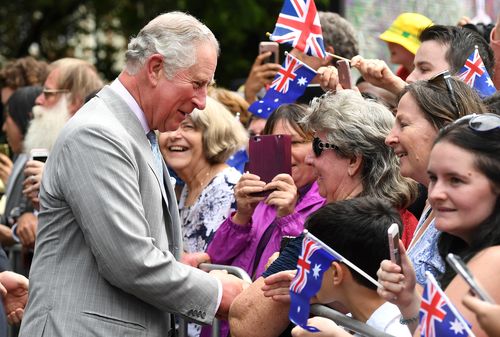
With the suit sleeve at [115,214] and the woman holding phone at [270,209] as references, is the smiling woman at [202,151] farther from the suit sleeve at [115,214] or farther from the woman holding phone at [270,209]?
the suit sleeve at [115,214]

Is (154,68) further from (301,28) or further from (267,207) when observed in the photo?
(301,28)

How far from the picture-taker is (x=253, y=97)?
7898 mm

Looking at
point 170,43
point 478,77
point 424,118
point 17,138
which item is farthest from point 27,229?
point 424,118

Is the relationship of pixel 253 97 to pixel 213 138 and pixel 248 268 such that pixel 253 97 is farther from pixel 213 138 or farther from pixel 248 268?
pixel 248 268

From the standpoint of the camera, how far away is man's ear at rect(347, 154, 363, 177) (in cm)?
502

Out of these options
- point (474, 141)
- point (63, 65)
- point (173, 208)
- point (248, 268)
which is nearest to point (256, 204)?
point (248, 268)

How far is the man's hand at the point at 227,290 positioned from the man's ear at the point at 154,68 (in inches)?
36.3

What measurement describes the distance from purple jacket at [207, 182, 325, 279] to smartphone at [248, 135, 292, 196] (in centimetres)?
27

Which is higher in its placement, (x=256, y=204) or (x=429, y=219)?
(x=429, y=219)

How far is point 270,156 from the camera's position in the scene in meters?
5.41

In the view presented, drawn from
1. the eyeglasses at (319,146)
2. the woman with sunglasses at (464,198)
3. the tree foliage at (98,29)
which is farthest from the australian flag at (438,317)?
the tree foliage at (98,29)

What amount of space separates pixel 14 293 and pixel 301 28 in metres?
2.26

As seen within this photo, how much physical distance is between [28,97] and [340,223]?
17.9 feet

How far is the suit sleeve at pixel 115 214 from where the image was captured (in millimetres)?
4301
